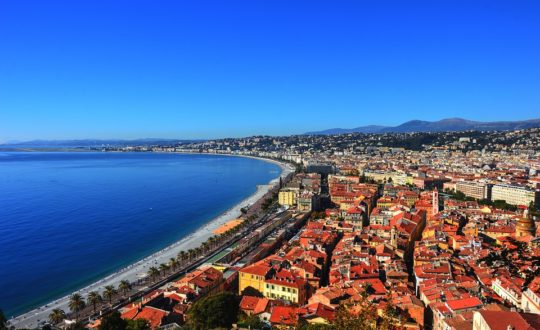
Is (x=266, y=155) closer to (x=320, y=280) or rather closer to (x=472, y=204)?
(x=472, y=204)

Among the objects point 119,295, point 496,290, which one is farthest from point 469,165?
point 119,295

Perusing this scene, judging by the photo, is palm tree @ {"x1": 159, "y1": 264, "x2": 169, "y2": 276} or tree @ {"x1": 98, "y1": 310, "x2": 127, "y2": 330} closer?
tree @ {"x1": 98, "y1": 310, "x2": 127, "y2": 330}

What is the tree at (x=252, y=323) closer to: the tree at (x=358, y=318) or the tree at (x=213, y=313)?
the tree at (x=213, y=313)

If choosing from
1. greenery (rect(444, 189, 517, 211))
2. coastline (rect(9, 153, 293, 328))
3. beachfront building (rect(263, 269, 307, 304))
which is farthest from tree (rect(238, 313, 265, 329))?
greenery (rect(444, 189, 517, 211))

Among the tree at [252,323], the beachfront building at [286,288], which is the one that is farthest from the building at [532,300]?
the tree at [252,323]

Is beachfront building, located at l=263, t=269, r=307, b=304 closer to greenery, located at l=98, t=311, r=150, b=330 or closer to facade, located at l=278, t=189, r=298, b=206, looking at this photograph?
greenery, located at l=98, t=311, r=150, b=330
